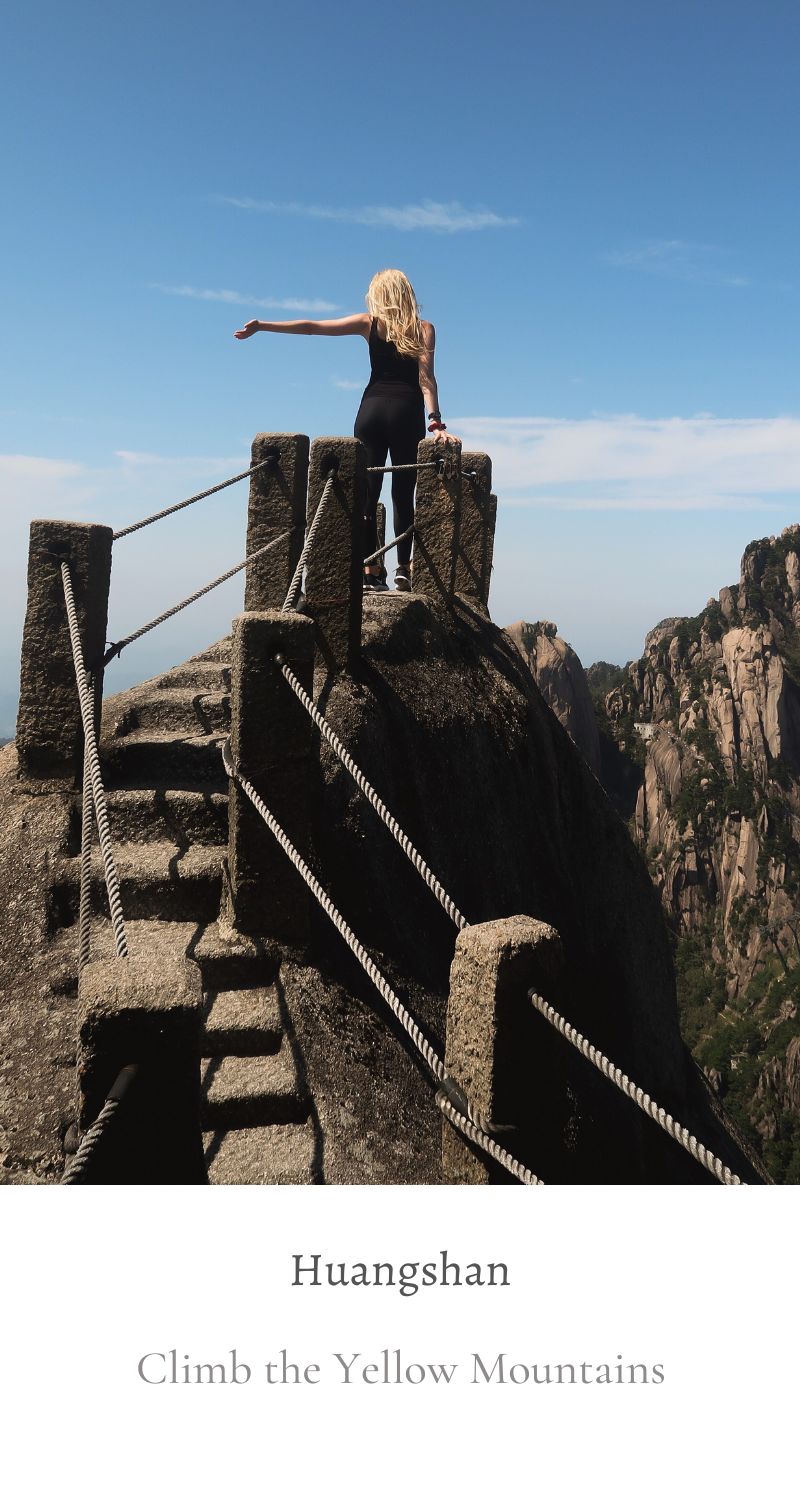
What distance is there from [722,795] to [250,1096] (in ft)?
355

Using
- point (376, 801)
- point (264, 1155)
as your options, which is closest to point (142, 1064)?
point (264, 1155)

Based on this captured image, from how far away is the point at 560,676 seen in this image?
3388 inches

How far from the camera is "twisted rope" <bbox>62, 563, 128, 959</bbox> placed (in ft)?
13.4

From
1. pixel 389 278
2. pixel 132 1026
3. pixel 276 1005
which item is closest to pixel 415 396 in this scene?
pixel 389 278

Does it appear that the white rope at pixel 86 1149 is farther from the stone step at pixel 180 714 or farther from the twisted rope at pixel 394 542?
the twisted rope at pixel 394 542

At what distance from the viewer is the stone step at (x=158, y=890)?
6.03m

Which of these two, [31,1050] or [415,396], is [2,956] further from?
[415,396]

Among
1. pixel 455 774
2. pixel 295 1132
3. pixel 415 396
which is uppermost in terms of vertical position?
pixel 415 396

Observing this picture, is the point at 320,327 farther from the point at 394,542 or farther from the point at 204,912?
the point at 204,912

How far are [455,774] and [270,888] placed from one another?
3147 millimetres

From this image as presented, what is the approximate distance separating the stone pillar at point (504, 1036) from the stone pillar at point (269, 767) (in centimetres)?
204

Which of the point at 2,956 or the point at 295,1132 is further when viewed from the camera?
the point at 2,956

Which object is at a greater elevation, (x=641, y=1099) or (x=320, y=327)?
(x=320, y=327)

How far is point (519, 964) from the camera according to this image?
3.79m
